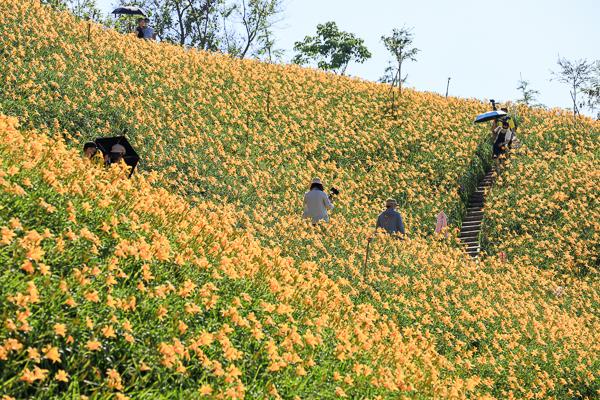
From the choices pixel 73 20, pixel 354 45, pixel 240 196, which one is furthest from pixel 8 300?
pixel 354 45

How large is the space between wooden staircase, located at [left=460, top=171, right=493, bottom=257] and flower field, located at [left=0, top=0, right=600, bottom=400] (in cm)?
50

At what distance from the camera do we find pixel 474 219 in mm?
16766

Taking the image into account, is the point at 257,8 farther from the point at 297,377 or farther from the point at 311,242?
the point at 297,377

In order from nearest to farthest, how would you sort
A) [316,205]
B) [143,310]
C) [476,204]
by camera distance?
[143,310]
[316,205]
[476,204]

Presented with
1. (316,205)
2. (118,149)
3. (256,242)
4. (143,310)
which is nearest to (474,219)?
(316,205)

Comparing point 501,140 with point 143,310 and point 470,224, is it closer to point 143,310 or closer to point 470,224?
point 470,224

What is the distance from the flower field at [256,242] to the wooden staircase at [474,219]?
0.50 meters

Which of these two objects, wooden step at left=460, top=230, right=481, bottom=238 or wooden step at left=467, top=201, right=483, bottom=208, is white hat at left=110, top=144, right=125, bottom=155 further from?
wooden step at left=467, top=201, right=483, bottom=208

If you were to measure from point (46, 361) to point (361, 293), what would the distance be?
4747 mm

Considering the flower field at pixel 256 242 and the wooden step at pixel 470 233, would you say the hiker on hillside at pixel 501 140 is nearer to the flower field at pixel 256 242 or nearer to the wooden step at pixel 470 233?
the flower field at pixel 256 242

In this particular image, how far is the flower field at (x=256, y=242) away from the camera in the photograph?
3246 millimetres

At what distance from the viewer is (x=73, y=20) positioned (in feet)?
49.2

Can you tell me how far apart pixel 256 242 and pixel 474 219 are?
473 inches

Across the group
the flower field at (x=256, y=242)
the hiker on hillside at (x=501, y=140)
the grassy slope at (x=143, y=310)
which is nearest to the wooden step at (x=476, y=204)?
the flower field at (x=256, y=242)
